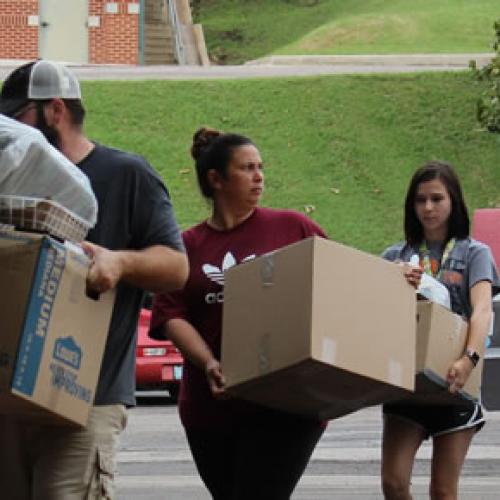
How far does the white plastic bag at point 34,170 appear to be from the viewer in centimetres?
501

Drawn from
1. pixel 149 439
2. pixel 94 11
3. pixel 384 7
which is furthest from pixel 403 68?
pixel 149 439

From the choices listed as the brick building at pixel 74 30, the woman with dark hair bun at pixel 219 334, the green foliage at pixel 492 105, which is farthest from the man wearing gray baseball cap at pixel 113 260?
the brick building at pixel 74 30

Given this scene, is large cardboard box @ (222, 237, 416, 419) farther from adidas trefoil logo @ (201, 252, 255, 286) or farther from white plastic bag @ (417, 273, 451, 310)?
white plastic bag @ (417, 273, 451, 310)

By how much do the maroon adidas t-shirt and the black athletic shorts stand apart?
91cm

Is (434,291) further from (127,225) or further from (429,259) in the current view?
(127,225)

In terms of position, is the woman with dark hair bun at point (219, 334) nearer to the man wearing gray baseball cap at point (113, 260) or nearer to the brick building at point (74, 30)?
the man wearing gray baseball cap at point (113, 260)

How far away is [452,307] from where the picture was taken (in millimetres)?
7160

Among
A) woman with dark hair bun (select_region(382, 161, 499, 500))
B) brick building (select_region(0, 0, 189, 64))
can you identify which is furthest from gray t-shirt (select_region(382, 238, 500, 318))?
brick building (select_region(0, 0, 189, 64))

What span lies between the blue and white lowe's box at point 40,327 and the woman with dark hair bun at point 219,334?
1266mm

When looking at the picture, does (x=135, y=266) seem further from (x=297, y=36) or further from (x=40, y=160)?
(x=297, y=36)

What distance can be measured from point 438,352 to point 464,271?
54 centimetres

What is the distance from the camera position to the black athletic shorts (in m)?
7.14

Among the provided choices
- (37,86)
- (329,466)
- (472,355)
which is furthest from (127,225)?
(329,466)

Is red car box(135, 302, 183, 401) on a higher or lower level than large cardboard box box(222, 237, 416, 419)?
lower
